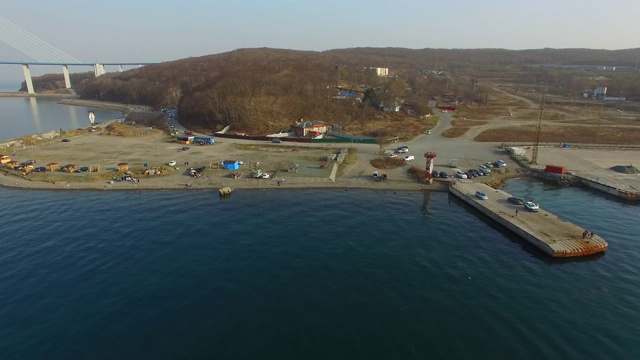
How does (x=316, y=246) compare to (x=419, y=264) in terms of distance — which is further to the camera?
(x=316, y=246)

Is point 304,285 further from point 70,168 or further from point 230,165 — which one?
point 70,168

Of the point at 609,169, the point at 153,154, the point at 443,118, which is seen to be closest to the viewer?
the point at 609,169

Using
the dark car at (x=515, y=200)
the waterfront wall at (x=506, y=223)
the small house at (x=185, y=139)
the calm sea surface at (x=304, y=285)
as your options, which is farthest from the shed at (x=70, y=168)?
the dark car at (x=515, y=200)

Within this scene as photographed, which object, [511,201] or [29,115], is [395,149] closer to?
[511,201]

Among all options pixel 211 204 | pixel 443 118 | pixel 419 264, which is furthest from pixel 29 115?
pixel 419 264

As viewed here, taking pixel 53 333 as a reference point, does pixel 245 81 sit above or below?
above

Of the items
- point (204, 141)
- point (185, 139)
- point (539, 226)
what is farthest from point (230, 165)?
point (539, 226)
